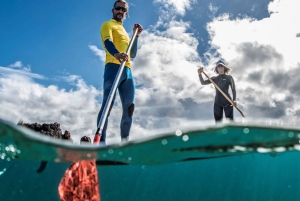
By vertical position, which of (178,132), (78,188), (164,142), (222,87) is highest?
(222,87)

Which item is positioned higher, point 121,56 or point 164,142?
point 121,56

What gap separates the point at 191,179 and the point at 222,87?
10.2 ft

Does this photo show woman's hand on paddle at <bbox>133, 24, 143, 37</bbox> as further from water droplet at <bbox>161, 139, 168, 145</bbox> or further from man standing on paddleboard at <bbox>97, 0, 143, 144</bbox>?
water droplet at <bbox>161, 139, 168, 145</bbox>

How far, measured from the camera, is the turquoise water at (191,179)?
7.87 m

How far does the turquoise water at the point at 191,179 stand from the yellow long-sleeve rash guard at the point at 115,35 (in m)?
3.35

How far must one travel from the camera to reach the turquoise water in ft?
25.8

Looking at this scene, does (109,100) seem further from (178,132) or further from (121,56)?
(178,132)

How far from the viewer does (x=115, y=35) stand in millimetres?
6516

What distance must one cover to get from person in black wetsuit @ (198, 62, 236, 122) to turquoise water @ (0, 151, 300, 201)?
1.70 meters

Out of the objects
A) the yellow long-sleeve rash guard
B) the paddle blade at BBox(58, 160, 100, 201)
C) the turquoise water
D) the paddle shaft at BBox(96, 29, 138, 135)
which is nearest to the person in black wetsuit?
the turquoise water

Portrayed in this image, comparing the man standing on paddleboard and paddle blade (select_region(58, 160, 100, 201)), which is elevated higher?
the man standing on paddleboard

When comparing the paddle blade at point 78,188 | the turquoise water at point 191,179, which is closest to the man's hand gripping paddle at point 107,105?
the paddle blade at point 78,188

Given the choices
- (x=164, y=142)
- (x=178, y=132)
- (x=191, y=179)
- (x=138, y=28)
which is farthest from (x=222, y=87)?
(x=178, y=132)

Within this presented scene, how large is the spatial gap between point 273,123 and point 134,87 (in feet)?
9.90
